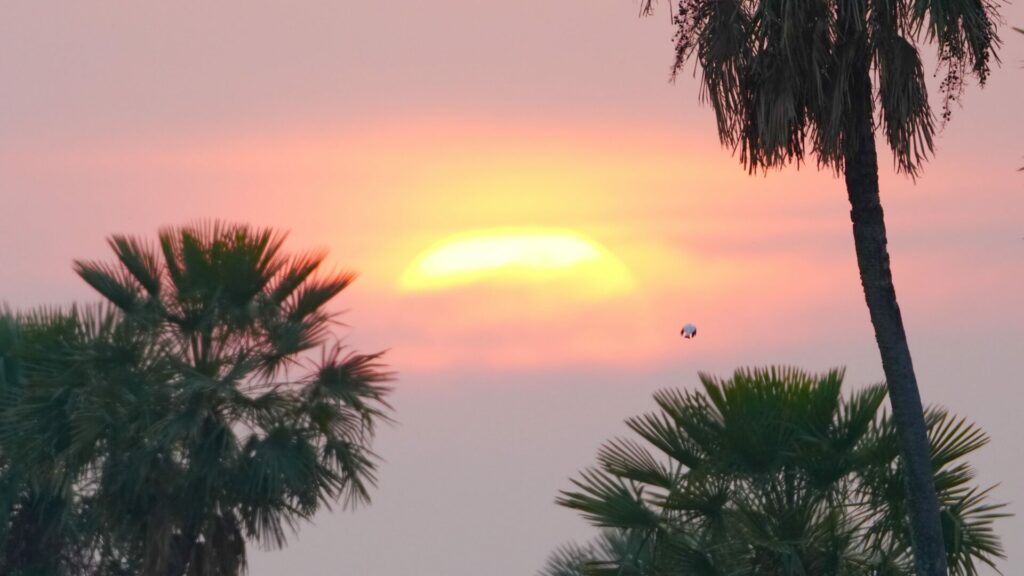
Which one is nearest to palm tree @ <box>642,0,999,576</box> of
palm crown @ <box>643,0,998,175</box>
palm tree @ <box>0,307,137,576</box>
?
palm crown @ <box>643,0,998,175</box>

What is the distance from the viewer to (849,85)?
2116 cm

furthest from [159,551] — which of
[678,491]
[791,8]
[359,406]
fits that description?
[791,8]

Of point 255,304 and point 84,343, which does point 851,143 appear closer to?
point 255,304

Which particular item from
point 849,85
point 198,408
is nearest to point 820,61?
point 849,85

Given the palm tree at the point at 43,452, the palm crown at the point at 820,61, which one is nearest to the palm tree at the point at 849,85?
the palm crown at the point at 820,61

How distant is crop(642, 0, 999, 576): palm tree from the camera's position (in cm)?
2086

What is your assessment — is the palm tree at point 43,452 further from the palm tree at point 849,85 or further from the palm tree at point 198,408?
the palm tree at point 849,85

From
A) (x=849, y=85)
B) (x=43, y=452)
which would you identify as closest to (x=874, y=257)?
(x=849, y=85)

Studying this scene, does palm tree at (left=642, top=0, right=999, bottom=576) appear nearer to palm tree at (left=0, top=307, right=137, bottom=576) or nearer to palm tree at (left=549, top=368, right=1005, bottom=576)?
palm tree at (left=549, top=368, right=1005, bottom=576)

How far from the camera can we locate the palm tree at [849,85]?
68.4 feet

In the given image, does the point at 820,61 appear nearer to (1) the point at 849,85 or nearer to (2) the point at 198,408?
(1) the point at 849,85

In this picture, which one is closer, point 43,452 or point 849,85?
point 849,85

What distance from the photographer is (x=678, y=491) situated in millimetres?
21391

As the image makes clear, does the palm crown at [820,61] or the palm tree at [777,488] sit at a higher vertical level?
the palm crown at [820,61]
